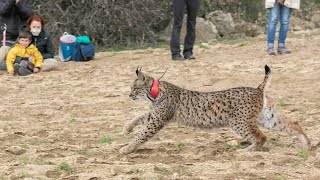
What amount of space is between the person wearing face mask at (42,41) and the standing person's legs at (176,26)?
199 cm

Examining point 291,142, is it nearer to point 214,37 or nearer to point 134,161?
point 134,161

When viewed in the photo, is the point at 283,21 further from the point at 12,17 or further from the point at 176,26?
the point at 12,17

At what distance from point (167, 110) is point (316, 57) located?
535 cm

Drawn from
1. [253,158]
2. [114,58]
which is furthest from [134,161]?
[114,58]

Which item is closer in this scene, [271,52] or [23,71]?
[23,71]

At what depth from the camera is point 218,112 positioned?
5.54 metres

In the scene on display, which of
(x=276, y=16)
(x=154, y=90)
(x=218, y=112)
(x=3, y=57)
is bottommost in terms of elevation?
(x=3, y=57)

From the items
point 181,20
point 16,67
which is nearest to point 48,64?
point 16,67

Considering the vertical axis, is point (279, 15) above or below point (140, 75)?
above

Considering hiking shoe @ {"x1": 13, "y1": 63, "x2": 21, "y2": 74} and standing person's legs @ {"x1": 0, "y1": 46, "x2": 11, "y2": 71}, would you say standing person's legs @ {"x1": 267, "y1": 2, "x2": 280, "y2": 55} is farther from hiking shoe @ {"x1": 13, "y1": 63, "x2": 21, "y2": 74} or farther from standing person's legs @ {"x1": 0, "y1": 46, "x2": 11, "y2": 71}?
standing person's legs @ {"x1": 0, "y1": 46, "x2": 11, "y2": 71}

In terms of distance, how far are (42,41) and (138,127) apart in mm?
4445

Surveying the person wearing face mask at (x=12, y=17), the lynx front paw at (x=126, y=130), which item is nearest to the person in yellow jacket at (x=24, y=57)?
the person wearing face mask at (x=12, y=17)

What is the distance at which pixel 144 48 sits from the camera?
44.6 ft

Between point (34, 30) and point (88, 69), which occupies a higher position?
point (34, 30)
